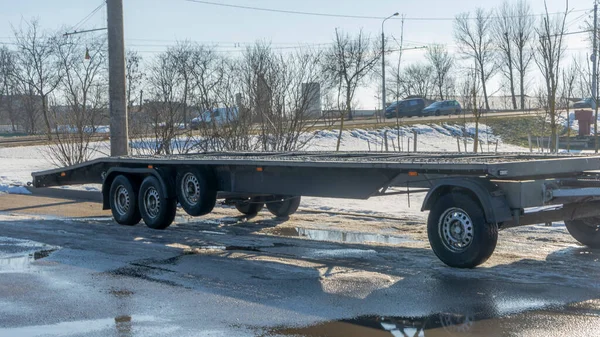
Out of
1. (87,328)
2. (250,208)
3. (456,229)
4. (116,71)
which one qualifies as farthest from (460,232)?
(116,71)

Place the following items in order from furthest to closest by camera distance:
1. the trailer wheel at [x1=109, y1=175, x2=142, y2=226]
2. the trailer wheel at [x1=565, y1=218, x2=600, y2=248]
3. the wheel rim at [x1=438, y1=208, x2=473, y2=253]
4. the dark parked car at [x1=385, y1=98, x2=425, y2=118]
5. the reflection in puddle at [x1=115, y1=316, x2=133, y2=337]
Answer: the dark parked car at [x1=385, y1=98, x2=425, y2=118] → the trailer wheel at [x1=109, y1=175, x2=142, y2=226] → the trailer wheel at [x1=565, y1=218, x2=600, y2=248] → the wheel rim at [x1=438, y1=208, x2=473, y2=253] → the reflection in puddle at [x1=115, y1=316, x2=133, y2=337]

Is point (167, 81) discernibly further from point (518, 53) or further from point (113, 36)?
point (518, 53)

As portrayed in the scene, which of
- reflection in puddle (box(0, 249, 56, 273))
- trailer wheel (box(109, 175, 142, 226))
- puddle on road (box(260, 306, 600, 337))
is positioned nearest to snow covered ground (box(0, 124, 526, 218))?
trailer wheel (box(109, 175, 142, 226))

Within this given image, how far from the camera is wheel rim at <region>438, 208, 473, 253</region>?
948cm

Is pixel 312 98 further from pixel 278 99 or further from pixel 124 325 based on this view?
pixel 124 325

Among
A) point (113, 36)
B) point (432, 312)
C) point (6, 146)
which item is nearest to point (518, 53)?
point (6, 146)

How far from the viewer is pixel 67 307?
26.3 ft

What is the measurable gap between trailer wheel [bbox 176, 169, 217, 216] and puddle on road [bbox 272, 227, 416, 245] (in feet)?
3.91

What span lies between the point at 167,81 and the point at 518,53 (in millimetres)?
41064

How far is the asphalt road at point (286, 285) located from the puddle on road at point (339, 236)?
3cm

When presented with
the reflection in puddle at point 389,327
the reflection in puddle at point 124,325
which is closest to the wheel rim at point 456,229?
the reflection in puddle at point 389,327

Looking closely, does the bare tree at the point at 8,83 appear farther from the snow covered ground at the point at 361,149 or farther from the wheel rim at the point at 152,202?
the wheel rim at the point at 152,202

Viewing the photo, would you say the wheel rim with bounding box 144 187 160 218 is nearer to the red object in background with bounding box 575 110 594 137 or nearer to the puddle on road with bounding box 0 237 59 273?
the puddle on road with bounding box 0 237 59 273

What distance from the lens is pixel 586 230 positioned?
1096cm
